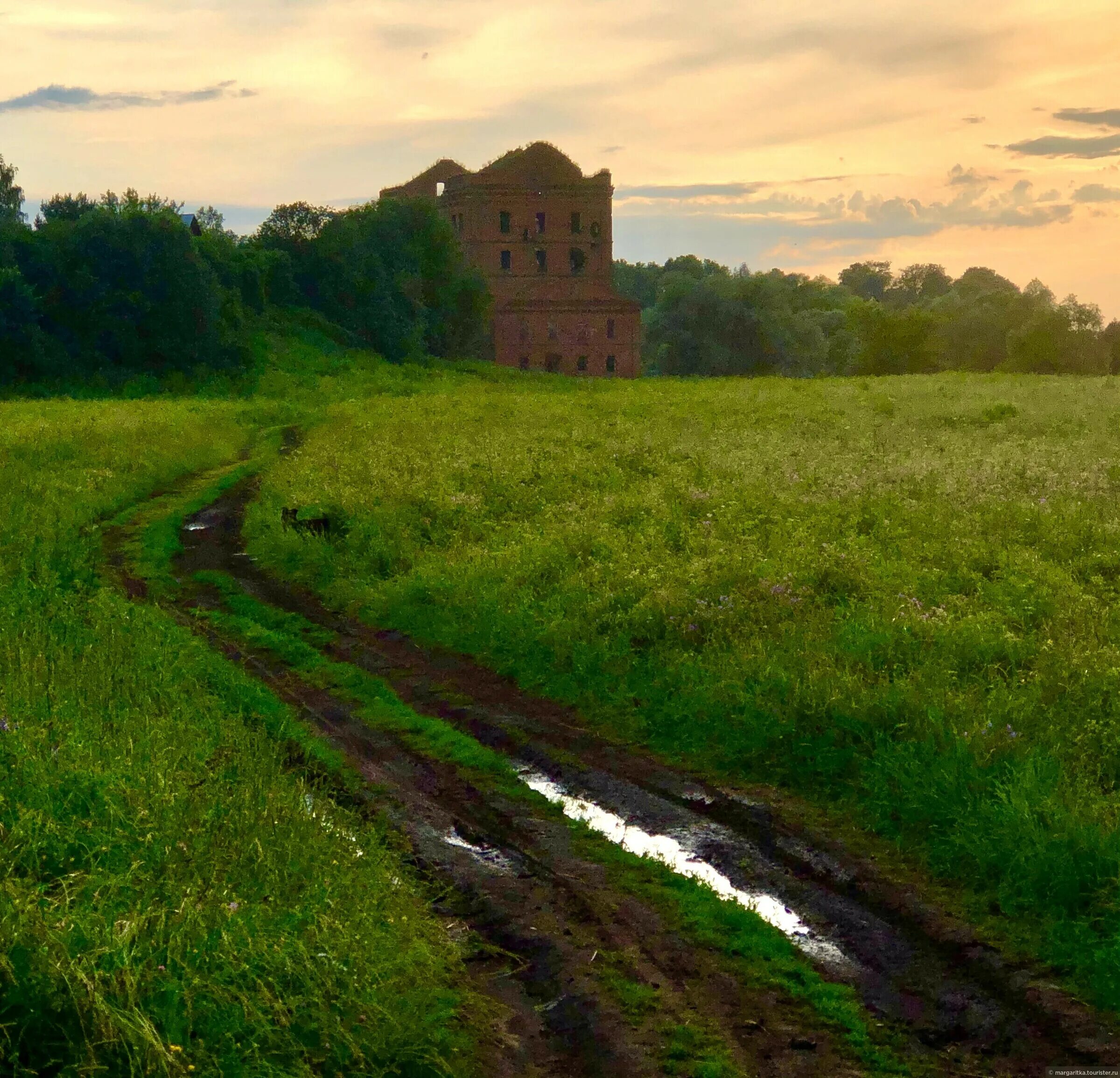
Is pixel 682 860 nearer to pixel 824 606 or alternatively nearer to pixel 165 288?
pixel 824 606

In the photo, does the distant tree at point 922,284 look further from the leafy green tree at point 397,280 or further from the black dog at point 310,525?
the black dog at point 310,525

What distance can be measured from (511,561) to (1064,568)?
6.65 m

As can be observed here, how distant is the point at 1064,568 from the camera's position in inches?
529

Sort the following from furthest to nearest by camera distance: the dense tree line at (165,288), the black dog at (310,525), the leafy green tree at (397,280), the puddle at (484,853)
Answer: the leafy green tree at (397,280) < the dense tree line at (165,288) < the black dog at (310,525) < the puddle at (484,853)

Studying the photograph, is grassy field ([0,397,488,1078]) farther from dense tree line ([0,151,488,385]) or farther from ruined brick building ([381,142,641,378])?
ruined brick building ([381,142,641,378])

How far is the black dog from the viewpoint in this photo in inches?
706

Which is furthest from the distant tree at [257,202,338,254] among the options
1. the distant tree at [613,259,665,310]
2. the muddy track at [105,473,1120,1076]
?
the distant tree at [613,259,665,310]

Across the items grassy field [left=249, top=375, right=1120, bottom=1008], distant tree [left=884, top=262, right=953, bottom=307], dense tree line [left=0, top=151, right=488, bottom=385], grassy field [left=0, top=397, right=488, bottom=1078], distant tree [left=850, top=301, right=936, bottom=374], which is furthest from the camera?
distant tree [left=884, top=262, right=953, bottom=307]

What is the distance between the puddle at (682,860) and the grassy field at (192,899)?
4.85 feet

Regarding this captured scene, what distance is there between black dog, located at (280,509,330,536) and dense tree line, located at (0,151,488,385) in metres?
31.2

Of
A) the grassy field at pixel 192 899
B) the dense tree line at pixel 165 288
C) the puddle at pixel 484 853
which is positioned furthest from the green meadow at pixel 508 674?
the dense tree line at pixel 165 288

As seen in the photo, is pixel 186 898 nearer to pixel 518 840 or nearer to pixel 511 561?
pixel 518 840

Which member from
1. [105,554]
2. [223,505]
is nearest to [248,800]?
[105,554]

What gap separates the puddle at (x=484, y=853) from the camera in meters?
7.52
